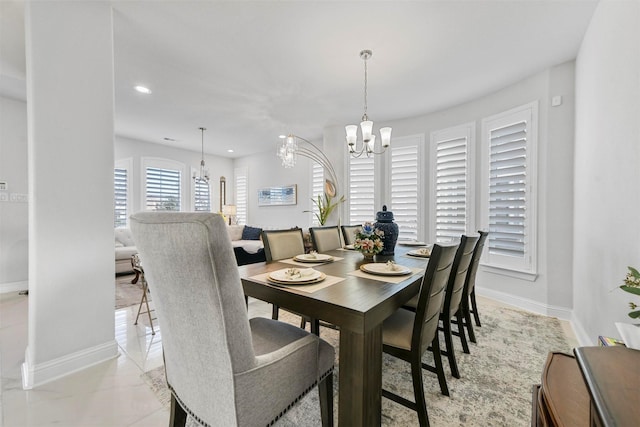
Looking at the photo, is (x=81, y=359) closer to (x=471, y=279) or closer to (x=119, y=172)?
(x=471, y=279)

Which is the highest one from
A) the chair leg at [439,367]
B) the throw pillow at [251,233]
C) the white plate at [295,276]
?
the white plate at [295,276]

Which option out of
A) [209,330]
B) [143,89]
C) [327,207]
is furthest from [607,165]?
[143,89]

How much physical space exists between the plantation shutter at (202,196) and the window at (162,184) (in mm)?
385

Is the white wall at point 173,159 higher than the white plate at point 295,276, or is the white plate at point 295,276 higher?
the white wall at point 173,159

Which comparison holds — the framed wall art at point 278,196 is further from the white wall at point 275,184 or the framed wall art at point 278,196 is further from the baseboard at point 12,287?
the baseboard at point 12,287

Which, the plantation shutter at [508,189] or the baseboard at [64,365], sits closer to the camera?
the baseboard at [64,365]

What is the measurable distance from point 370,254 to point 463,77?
242 cm

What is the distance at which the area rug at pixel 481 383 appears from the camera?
4.77 ft

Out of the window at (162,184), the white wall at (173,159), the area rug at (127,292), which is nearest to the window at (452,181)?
the area rug at (127,292)

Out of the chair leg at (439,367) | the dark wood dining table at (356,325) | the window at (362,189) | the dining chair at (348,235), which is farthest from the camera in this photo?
the window at (362,189)

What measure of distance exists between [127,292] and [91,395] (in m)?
2.38

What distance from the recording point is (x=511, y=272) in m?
3.20

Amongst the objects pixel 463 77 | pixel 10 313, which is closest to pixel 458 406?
pixel 463 77

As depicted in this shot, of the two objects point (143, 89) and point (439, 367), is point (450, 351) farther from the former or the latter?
point (143, 89)
